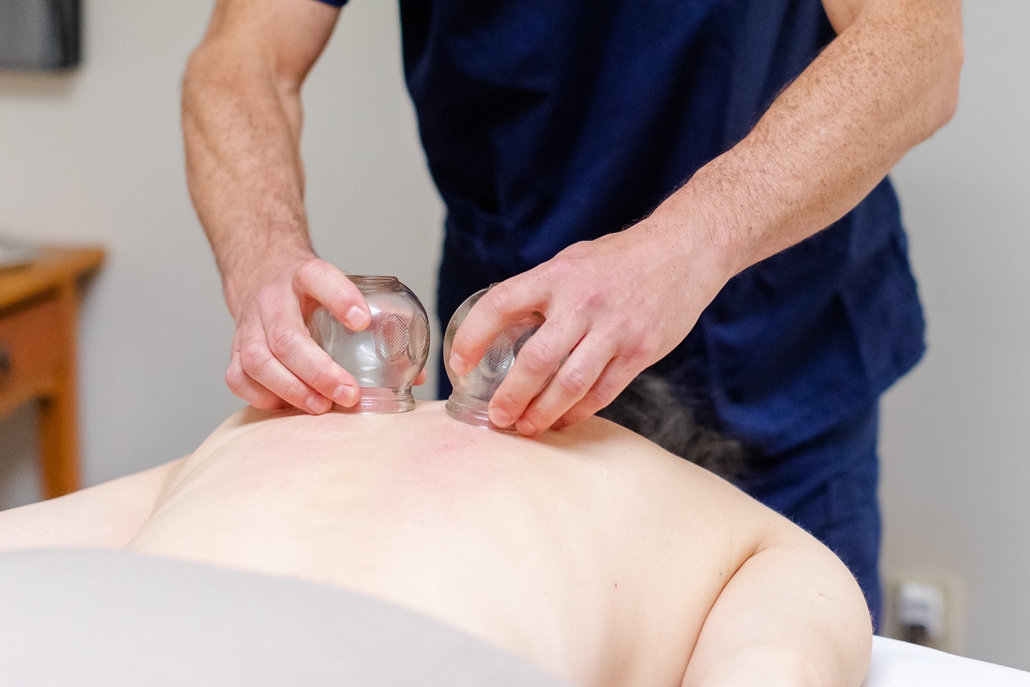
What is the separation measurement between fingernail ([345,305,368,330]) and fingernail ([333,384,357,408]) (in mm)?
60

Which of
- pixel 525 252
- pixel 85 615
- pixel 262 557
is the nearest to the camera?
pixel 85 615

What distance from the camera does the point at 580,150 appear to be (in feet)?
4.08

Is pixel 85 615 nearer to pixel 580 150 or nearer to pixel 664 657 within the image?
pixel 664 657

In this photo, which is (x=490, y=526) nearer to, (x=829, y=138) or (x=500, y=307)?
(x=500, y=307)

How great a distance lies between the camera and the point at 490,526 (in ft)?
2.21

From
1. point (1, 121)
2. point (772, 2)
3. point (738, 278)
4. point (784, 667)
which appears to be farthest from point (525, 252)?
point (1, 121)

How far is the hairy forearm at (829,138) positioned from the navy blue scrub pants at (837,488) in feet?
1.39

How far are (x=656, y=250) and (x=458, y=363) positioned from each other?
0.21 meters

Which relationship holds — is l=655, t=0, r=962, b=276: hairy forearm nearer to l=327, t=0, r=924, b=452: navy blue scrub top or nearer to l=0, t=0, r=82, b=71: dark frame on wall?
l=327, t=0, r=924, b=452: navy blue scrub top

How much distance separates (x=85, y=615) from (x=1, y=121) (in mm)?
2127

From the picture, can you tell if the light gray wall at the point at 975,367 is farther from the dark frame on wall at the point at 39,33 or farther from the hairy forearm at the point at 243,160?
the dark frame on wall at the point at 39,33

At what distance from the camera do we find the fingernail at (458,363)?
83 centimetres

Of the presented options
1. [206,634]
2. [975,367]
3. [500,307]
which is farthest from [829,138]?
[975,367]

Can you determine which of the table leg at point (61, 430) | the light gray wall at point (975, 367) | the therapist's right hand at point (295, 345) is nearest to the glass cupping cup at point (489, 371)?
the therapist's right hand at point (295, 345)
